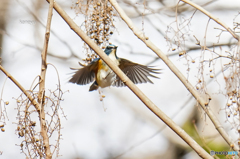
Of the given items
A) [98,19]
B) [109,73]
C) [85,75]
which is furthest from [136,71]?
[98,19]

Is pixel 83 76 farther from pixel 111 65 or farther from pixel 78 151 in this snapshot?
pixel 78 151

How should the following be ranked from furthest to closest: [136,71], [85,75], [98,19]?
[85,75], [136,71], [98,19]

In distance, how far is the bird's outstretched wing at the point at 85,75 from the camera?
394 centimetres

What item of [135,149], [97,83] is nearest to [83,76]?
[97,83]

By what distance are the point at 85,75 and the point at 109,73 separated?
0.29 m

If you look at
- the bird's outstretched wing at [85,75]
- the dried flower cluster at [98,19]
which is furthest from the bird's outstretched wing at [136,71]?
the dried flower cluster at [98,19]

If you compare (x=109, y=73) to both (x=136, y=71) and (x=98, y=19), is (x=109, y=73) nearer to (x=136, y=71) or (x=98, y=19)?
(x=136, y=71)

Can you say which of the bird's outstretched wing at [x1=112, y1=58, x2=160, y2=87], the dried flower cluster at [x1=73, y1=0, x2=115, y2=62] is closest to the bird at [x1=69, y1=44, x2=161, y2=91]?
the bird's outstretched wing at [x1=112, y1=58, x2=160, y2=87]

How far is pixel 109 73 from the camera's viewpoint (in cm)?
400

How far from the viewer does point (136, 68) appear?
392 centimetres

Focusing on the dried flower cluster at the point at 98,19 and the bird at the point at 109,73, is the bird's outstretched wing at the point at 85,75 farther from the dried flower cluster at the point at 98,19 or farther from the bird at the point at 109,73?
the dried flower cluster at the point at 98,19

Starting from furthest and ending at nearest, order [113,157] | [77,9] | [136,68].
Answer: [113,157] < [136,68] < [77,9]

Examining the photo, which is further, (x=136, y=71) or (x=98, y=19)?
(x=136, y=71)

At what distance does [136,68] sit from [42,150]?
2.21 m
